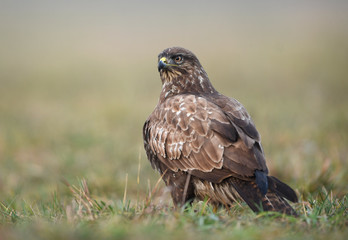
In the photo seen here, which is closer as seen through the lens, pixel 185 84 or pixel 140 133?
pixel 185 84

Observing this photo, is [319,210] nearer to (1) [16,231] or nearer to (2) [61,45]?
(1) [16,231]

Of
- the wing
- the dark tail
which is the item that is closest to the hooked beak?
the wing

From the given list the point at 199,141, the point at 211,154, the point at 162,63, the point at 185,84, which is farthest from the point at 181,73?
the point at 211,154

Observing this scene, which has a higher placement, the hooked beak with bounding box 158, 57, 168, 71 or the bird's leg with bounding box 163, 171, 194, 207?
the hooked beak with bounding box 158, 57, 168, 71

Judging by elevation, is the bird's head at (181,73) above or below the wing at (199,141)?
above

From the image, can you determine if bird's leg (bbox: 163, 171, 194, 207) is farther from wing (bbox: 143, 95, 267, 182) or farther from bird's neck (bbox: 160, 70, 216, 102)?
bird's neck (bbox: 160, 70, 216, 102)

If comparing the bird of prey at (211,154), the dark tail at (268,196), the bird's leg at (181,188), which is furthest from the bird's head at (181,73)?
the dark tail at (268,196)

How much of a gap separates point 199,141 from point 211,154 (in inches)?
8.0

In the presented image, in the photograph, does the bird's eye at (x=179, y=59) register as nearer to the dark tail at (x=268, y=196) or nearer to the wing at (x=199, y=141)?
the wing at (x=199, y=141)

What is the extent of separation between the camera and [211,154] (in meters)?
4.26

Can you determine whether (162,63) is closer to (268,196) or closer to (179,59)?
(179,59)

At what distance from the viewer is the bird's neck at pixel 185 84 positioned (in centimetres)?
533

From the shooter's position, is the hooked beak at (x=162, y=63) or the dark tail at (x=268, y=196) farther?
the hooked beak at (x=162, y=63)

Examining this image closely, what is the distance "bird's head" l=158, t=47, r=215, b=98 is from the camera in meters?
5.33
